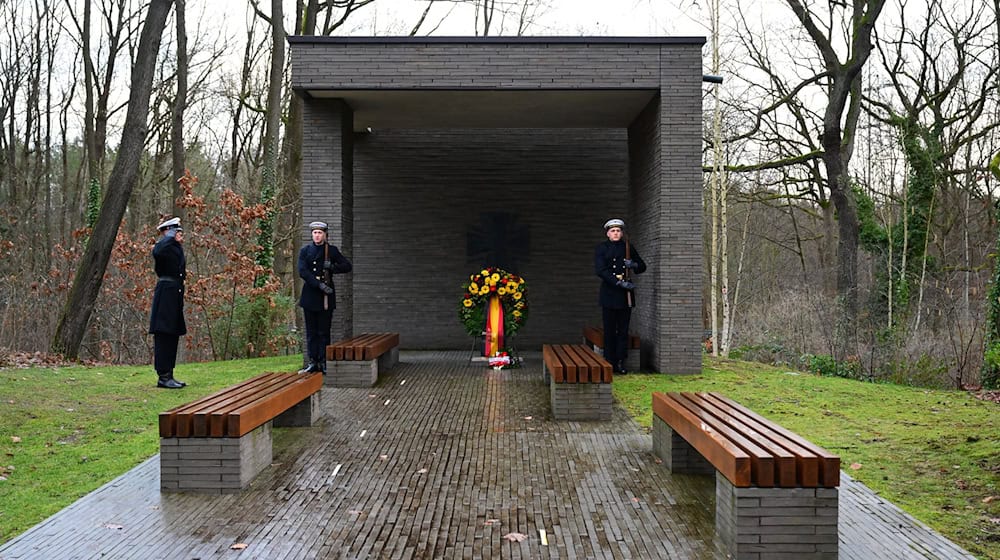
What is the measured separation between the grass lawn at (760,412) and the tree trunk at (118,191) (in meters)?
2.16

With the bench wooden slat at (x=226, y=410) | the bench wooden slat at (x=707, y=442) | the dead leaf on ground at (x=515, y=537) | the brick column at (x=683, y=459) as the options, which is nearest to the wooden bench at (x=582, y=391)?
the bench wooden slat at (x=707, y=442)

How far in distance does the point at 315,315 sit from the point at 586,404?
15.8 feet

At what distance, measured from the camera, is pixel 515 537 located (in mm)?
4961

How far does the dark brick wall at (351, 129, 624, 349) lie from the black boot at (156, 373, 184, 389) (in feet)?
18.6

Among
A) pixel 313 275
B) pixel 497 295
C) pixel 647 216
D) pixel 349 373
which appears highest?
pixel 647 216

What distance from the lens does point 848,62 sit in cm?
2219

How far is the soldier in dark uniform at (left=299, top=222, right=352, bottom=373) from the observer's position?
12.0 m

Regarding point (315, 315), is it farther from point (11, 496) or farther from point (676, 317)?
point (11, 496)

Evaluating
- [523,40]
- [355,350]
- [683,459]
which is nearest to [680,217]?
[523,40]

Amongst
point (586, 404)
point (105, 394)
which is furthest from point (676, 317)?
point (105, 394)

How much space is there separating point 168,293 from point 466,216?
275 inches

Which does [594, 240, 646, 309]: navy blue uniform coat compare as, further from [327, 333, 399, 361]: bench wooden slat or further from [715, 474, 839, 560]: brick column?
[715, 474, 839, 560]: brick column

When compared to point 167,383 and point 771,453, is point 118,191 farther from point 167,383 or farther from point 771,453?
point 771,453

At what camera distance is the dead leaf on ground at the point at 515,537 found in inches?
194
